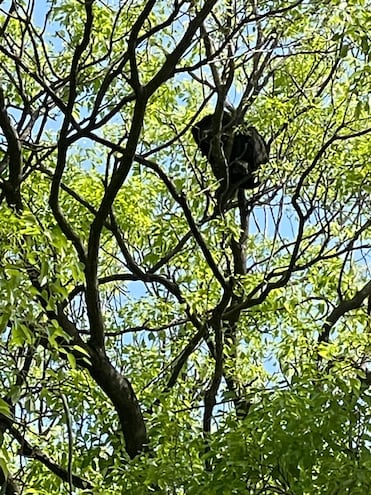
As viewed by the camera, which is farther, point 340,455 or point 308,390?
point 308,390

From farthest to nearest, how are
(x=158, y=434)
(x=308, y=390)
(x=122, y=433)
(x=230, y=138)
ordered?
(x=230, y=138) → (x=122, y=433) → (x=158, y=434) → (x=308, y=390)

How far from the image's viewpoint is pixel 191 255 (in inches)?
244

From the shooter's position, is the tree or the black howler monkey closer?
the tree

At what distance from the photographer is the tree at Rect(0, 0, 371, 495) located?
3.47 m

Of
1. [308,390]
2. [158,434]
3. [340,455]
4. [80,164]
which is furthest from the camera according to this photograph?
[80,164]

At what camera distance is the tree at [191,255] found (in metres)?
3.47

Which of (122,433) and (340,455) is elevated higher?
(122,433)

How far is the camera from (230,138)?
223 inches

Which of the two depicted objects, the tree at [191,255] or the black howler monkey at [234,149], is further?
the black howler monkey at [234,149]

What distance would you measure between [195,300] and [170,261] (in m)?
0.59

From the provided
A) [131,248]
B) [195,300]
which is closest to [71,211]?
A: [131,248]

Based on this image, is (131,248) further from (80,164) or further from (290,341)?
(290,341)

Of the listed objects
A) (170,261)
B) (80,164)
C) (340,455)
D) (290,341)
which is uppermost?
(80,164)

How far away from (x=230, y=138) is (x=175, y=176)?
0.62 metres
